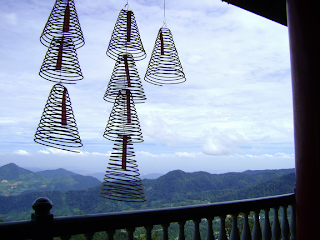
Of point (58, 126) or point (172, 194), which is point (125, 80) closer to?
point (58, 126)

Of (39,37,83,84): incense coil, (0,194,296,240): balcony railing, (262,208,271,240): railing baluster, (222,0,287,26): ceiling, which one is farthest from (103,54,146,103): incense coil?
(262,208,271,240): railing baluster

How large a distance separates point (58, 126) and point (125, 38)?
28.4 inches

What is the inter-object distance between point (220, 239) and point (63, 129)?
1.22m

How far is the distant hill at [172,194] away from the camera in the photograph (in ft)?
38.3

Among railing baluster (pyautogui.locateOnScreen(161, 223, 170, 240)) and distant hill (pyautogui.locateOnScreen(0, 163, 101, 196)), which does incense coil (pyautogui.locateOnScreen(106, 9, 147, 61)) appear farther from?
distant hill (pyautogui.locateOnScreen(0, 163, 101, 196))

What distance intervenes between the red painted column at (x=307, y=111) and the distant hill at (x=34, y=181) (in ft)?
47.3

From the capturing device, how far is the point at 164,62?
167 cm

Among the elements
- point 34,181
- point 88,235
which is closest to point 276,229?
point 88,235

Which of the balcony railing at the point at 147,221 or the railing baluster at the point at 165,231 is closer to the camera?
the balcony railing at the point at 147,221

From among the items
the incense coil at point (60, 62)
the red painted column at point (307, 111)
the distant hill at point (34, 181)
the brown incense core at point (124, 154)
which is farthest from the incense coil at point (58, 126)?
the distant hill at point (34, 181)

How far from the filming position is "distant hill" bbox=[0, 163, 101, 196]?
13662 millimetres

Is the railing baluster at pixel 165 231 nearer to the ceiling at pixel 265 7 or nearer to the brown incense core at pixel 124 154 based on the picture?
the brown incense core at pixel 124 154

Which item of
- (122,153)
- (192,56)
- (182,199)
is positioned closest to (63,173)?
(182,199)

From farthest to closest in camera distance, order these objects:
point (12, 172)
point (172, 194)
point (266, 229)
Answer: point (172, 194) → point (12, 172) → point (266, 229)
